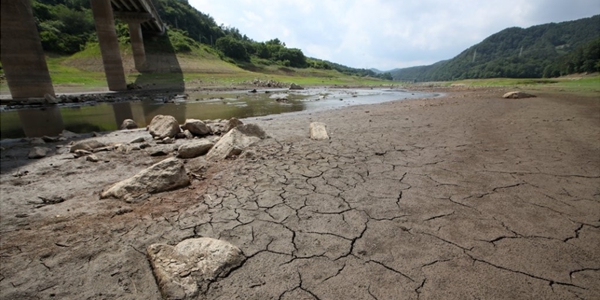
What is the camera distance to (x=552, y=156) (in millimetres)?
3982

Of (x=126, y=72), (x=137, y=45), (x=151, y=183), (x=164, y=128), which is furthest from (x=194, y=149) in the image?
(x=137, y=45)

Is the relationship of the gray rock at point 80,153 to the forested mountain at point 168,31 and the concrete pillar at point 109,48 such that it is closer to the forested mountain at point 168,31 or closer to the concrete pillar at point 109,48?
the concrete pillar at point 109,48

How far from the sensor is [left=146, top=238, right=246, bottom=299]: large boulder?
1555mm

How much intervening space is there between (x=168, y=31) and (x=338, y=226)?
63609 mm

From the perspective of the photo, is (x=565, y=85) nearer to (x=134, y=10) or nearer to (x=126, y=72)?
(x=126, y=72)

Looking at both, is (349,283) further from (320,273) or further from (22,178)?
(22,178)

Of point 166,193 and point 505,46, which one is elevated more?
point 505,46

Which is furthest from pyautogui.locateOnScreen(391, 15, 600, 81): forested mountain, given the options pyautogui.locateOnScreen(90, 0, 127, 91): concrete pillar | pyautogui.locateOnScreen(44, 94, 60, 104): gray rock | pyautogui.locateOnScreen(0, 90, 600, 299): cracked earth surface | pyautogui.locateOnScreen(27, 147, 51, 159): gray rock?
pyautogui.locateOnScreen(44, 94, 60, 104): gray rock

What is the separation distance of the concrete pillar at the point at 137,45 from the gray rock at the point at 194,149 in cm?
3865

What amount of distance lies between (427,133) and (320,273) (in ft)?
17.4

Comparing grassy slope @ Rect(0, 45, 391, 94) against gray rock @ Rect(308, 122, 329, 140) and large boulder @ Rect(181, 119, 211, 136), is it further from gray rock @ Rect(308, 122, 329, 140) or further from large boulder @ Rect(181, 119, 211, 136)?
gray rock @ Rect(308, 122, 329, 140)

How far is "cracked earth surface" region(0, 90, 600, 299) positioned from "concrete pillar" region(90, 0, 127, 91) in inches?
918

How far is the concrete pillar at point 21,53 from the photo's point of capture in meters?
12.3

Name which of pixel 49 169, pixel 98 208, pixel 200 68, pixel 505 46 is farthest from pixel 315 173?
pixel 505 46
